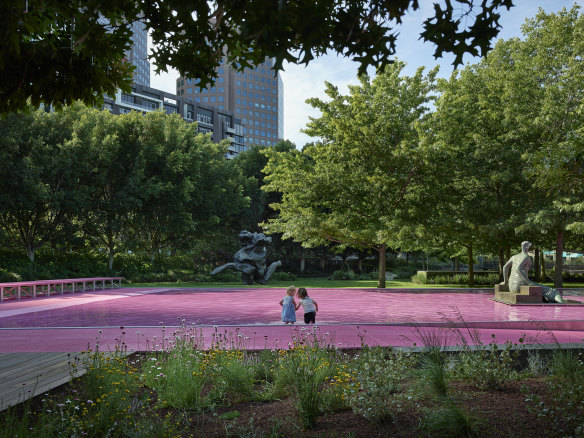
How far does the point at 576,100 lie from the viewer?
25.6m

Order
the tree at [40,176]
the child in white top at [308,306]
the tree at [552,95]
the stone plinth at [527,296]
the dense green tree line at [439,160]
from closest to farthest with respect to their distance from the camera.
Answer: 1. the child in white top at [308,306]
2. the stone plinth at [527,296]
3. the tree at [552,95]
4. the dense green tree line at [439,160]
5. the tree at [40,176]

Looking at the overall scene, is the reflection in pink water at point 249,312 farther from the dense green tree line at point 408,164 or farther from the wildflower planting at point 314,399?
the dense green tree line at point 408,164

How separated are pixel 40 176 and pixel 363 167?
20924 mm

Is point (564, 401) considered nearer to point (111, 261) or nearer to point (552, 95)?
point (552, 95)

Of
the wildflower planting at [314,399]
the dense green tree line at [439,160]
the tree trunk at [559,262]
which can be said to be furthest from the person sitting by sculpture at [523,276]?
the wildflower planting at [314,399]

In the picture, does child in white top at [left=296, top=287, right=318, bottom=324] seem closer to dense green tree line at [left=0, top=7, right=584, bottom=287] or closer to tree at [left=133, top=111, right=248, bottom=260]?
dense green tree line at [left=0, top=7, right=584, bottom=287]

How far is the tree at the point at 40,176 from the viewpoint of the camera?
29.1 meters

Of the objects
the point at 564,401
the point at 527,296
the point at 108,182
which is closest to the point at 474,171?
the point at 527,296

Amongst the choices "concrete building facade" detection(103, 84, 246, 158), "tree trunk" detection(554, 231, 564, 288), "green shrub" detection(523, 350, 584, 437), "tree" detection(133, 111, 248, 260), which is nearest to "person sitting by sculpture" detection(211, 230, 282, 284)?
"tree" detection(133, 111, 248, 260)

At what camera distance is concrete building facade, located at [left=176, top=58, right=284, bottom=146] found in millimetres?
142625

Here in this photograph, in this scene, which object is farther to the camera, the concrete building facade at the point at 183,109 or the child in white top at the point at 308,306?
the concrete building facade at the point at 183,109

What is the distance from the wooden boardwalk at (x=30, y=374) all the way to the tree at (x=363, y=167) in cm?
1908

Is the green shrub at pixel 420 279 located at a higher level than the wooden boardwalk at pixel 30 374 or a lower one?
lower

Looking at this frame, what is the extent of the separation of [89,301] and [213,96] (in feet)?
425
